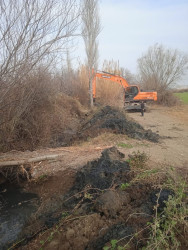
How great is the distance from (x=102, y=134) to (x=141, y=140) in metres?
1.39

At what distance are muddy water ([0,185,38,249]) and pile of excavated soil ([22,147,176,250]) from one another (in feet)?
1.97

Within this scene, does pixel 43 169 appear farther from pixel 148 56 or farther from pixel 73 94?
pixel 148 56

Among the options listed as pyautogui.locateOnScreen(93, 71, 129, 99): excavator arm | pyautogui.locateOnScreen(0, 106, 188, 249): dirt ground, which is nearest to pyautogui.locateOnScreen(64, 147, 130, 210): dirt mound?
pyautogui.locateOnScreen(0, 106, 188, 249): dirt ground

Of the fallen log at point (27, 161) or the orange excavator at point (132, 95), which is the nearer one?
the fallen log at point (27, 161)

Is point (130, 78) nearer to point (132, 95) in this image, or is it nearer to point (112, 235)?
point (132, 95)

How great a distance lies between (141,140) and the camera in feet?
23.5

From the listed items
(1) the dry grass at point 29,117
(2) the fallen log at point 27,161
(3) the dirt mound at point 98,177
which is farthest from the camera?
(1) the dry grass at point 29,117

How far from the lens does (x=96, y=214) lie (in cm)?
308

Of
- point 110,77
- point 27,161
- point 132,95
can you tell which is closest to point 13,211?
point 27,161

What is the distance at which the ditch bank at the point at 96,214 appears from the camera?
2.65m

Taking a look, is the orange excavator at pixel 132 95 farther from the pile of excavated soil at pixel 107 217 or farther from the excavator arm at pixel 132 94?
the pile of excavated soil at pixel 107 217

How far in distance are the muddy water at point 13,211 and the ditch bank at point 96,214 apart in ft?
0.49

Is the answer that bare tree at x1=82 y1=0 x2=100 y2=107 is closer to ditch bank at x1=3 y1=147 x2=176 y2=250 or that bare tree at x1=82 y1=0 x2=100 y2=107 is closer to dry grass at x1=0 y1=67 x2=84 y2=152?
dry grass at x1=0 y1=67 x2=84 y2=152

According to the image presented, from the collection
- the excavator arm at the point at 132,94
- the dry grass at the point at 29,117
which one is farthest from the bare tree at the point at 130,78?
the dry grass at the point at 29,117
